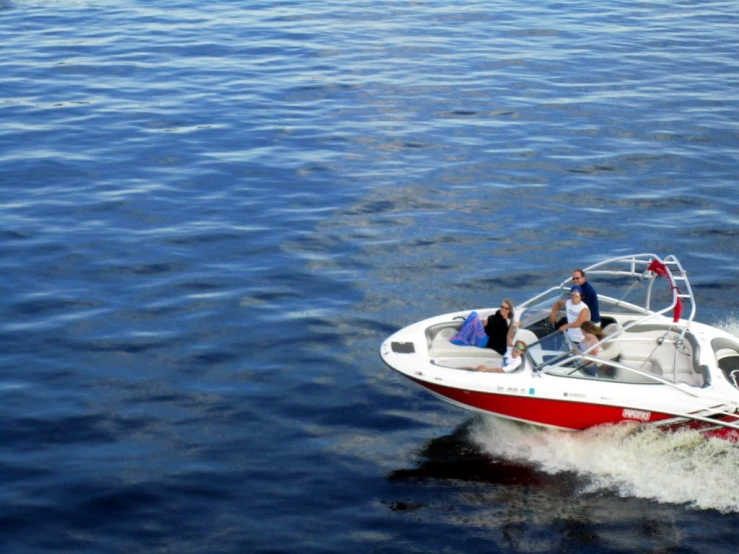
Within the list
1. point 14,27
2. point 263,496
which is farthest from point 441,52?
point 263,496

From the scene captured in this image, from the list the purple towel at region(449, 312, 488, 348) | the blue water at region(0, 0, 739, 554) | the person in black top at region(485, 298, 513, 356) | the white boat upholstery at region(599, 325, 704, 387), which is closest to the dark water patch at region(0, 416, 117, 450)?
the blue water at region(0, 0, 739, 554)

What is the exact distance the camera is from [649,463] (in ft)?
70.8

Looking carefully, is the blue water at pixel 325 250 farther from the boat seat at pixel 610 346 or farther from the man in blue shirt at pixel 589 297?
the man in blue shirt at pixel 589 297

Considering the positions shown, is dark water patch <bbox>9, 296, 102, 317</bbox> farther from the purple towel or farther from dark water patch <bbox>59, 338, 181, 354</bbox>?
the purple towel

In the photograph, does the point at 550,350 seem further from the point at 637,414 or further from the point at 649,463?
the point at 649,463

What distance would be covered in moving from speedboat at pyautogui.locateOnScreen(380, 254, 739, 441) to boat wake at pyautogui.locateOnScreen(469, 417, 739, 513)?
0.93 ft

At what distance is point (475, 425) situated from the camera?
23641mm

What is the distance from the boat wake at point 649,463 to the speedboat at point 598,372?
0.28 metres

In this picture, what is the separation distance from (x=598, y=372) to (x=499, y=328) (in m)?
2.33

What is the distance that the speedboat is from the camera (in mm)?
21328

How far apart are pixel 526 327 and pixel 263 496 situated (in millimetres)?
6823

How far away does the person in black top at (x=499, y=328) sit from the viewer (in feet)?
76.0

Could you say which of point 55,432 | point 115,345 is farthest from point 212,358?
point 55,432

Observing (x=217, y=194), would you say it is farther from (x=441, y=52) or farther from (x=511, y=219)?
(x=441, y=52)
